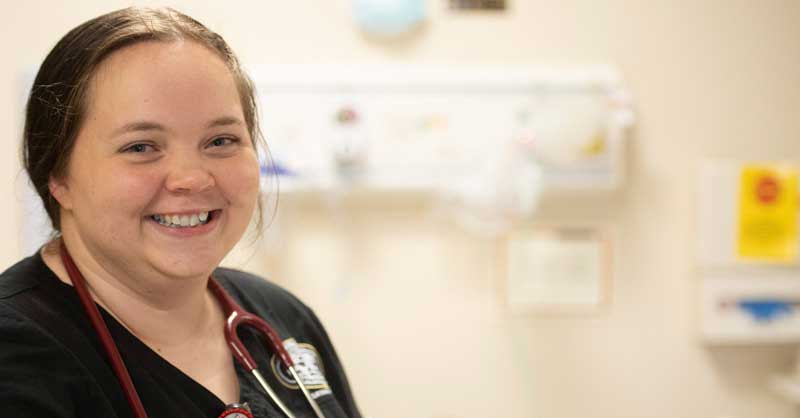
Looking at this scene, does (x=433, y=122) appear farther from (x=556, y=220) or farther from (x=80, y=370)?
(x=80, y=370)

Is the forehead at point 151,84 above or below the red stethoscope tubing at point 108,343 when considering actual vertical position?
above

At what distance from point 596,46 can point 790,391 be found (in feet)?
3.41

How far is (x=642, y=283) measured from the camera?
206 centimetres

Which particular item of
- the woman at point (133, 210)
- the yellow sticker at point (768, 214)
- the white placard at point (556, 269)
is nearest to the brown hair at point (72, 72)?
the woman at point (133, 210)

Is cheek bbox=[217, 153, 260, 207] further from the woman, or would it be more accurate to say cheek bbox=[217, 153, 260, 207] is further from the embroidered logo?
the embroidered logo

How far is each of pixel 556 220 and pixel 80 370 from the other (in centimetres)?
137

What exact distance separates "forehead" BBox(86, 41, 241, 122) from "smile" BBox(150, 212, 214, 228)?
13 cm

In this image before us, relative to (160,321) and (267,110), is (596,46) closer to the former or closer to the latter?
(267,110)

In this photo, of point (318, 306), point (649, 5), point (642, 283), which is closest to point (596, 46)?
point (649, 5)

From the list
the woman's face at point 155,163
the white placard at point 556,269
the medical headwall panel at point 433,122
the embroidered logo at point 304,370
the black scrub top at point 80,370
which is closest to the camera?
the black scrub top at point 80,370

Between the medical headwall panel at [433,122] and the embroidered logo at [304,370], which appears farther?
the medical headwall panel at [433,122]

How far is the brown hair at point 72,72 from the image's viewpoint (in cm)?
95

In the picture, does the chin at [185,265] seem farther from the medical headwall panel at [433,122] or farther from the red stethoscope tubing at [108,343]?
the medical headwall panel at [433,122]

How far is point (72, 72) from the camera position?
3.14 ft
